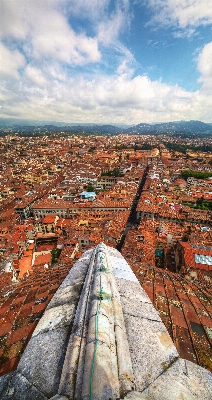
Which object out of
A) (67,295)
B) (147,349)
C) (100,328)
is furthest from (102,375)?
(67,295)

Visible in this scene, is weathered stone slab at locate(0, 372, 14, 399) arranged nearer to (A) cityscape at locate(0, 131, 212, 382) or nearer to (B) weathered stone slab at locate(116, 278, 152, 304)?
(A) cityscape at locate(0, 131, 212, 382)

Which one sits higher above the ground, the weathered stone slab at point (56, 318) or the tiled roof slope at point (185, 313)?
the weathered stone slab at point (56, 318)

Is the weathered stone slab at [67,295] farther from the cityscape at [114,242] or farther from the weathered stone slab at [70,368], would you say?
the weathered stone slab at [70,368]

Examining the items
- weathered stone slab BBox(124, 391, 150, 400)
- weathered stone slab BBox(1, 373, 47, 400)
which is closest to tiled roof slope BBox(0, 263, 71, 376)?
weathered stone slab BBox(1, 373, 47, 400)

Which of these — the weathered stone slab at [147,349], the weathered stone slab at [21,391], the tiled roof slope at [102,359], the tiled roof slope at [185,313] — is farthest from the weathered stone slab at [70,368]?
the tiled roof slope at [185,313]

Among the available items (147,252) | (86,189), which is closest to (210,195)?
(86,189)

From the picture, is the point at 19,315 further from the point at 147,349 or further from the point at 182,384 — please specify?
the point at 182,384

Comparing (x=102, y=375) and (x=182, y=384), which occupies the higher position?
(x=102, y=375)
